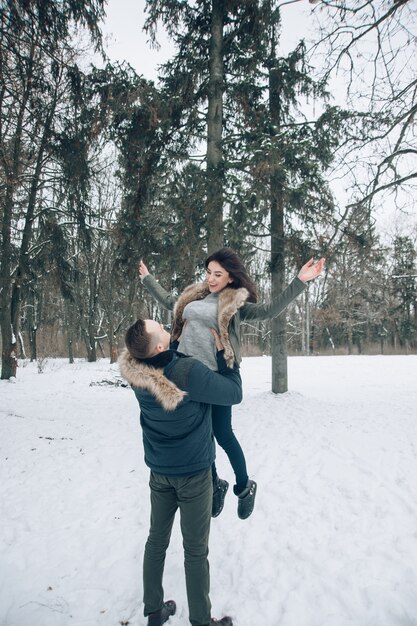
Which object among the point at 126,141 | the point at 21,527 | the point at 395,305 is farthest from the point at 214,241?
the point at 395,305

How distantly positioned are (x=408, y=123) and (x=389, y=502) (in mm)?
5119

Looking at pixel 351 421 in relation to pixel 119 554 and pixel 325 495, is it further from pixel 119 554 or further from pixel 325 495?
pixel 119 554

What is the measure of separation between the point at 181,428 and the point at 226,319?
95 centimetres

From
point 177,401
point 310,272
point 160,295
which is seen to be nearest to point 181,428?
point 177,401

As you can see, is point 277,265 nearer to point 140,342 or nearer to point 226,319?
point 226,319

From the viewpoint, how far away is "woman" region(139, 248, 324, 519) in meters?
2.71

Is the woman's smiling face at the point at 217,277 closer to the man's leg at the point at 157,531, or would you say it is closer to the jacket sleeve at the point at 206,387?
the jacket sleeve at the point at 206,387

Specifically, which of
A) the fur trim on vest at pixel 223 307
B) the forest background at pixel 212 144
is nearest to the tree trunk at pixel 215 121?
the forest background at pixel 212 144

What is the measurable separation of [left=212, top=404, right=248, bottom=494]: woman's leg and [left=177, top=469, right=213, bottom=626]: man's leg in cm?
75

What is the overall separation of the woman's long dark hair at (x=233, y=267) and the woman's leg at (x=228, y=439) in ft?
2.98

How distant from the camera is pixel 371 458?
5.01 metres

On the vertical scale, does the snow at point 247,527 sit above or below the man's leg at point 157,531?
below

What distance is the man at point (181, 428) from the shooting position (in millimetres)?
1973

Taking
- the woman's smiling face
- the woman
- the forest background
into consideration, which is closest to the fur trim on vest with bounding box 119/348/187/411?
the woman
